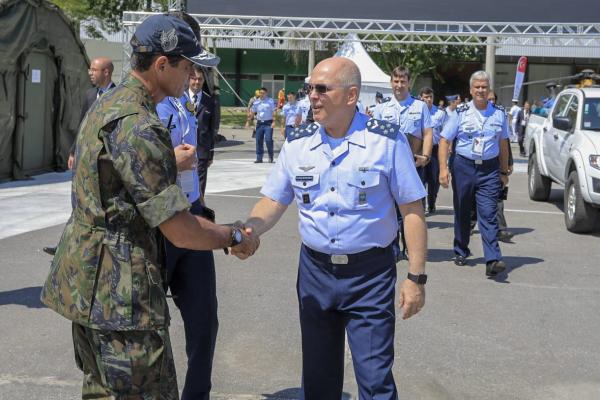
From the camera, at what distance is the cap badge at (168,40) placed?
298 cm

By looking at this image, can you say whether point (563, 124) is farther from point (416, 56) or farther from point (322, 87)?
point (416, 56)

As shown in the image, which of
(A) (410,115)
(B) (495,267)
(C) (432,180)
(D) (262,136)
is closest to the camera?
(B) (495,267)

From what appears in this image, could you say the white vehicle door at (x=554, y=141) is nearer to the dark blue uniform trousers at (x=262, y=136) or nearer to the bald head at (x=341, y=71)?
the dark blue uniform trousers at (x=262, y=136)

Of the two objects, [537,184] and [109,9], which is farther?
[109,9]

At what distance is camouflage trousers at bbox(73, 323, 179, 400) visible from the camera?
295 cm

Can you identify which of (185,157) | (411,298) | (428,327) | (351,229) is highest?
(185,157)

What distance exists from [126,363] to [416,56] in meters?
48.8

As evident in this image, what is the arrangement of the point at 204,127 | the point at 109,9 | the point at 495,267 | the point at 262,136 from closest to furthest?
the point at 204,127 < the point at 495,267 < the point at 262,136 < the point at 109,9

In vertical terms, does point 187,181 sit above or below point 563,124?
below

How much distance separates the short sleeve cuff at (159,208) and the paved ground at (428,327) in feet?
7.30

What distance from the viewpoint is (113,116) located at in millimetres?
2875

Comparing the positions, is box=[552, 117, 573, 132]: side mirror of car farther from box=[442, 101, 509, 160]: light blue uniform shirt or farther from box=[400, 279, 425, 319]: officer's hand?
box=[400, 279, 425, 319]: officer's hand

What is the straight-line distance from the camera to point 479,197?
8406mm

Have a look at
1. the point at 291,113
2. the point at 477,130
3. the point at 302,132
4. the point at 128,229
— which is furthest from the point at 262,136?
the point at 128,229
